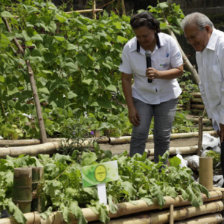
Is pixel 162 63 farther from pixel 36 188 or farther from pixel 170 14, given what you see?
pixel 170 14

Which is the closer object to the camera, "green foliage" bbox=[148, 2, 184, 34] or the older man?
the older man

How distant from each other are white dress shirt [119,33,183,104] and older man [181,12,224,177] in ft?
1.82

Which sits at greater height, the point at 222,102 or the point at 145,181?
the point at 222,102

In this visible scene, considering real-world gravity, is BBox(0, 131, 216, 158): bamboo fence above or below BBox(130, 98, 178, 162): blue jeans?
below

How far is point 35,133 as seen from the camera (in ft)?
17.0

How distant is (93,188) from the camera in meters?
2.78

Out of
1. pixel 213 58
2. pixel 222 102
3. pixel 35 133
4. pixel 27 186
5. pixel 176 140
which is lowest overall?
pixel 176 140

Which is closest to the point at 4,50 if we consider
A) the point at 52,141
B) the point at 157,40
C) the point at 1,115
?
the point at 1,115

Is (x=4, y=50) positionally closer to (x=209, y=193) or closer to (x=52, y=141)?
(x=52, y=141)

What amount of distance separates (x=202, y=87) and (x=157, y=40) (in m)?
0.63

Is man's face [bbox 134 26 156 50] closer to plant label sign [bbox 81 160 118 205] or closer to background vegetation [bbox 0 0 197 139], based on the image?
plant label sign [bbox 81 160 118 205]

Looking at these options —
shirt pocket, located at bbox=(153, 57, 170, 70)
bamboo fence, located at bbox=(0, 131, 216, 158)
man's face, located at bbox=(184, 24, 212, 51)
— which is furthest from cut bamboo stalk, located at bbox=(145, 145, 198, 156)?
man's face, located at bbox=(184, 24, 212, 51)

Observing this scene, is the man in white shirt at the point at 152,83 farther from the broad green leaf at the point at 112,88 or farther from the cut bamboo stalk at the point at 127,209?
the broad green leaf at the point at 112,88

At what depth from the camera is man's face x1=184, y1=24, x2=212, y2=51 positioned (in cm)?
313
